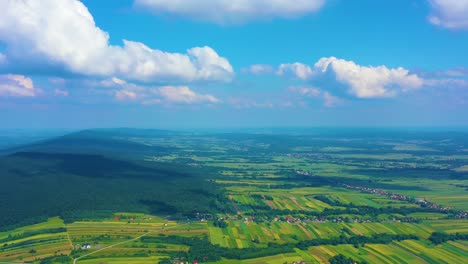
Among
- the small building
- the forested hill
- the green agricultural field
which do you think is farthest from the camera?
the forested hill

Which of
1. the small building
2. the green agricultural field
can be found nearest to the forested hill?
the green agricultural field

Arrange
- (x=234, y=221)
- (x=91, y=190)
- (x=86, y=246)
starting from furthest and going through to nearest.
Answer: (x=91, y=190)
(x=234, y=221)
(x=86, y=246)

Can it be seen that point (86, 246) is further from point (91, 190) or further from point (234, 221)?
point (91, 190)

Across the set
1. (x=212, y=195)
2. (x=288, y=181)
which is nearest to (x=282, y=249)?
(x=212, y=195)

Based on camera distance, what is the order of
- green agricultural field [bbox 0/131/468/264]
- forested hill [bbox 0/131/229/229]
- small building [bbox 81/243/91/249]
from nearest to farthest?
1. green agricultural field [bbox 0/131/468/264]
2. small building [bbox 81/243/91/249]
3. forested hill [bbox 0/131/229/229]

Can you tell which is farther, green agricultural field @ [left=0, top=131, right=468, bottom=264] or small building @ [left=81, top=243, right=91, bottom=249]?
small building @ [left=81, top=243, right=91, bottom=249]

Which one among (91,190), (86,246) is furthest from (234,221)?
(91,190)

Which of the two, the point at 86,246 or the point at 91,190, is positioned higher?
the point at 91,190

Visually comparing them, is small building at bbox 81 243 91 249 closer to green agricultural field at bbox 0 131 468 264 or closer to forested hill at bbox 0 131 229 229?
green agricultural field at bbox 0 131 468 264

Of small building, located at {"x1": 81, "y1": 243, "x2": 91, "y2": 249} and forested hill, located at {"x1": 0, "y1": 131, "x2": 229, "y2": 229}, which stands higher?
forested hill, located at {"x1": 0, "y1": 131, "x2": 229, "y2": 229}

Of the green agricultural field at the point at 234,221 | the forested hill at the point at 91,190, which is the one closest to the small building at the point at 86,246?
the green agricultural field at the point at 234,221

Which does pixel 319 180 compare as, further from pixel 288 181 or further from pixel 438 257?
pixel 438 257

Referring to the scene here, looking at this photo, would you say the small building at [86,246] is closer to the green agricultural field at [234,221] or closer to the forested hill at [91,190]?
the green agricultural field at [234,221]
